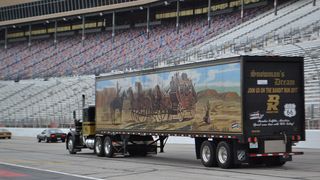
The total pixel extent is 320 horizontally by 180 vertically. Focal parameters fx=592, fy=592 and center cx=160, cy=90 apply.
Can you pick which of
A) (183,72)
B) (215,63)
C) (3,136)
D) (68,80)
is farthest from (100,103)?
(68,80)

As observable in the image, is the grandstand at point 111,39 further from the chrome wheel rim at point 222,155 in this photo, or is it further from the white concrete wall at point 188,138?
the chrome wheel rim at point 222,155

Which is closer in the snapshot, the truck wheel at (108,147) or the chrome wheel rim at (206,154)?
the chrome wheel rim at (206,154)

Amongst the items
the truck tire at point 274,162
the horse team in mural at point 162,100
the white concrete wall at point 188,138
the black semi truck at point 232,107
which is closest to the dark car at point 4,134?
the white concrete wall at point 188,138

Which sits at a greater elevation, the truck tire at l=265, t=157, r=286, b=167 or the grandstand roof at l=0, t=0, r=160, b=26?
the grandstand roof at l=0, t=0, r=160, b=26

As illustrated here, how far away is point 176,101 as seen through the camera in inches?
825

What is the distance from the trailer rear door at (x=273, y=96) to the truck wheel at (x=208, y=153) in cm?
170

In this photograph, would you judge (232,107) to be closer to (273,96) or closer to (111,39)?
(273,96)

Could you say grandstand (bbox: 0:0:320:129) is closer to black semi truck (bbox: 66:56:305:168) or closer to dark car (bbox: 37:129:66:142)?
dark car (bbox: 37:129:66:142)

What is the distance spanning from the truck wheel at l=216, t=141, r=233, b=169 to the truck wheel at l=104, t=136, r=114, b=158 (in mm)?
7463

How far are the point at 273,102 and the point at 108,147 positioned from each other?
9475mm

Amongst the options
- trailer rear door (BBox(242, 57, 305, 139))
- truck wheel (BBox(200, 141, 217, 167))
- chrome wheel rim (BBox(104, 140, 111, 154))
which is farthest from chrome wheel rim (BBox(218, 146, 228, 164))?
chrome wheel rim (BBox(104, 140, 111, 154))

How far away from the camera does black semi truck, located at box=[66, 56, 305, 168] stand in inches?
712

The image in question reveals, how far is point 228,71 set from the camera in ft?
61.1

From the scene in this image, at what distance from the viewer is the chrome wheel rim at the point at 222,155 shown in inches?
731
